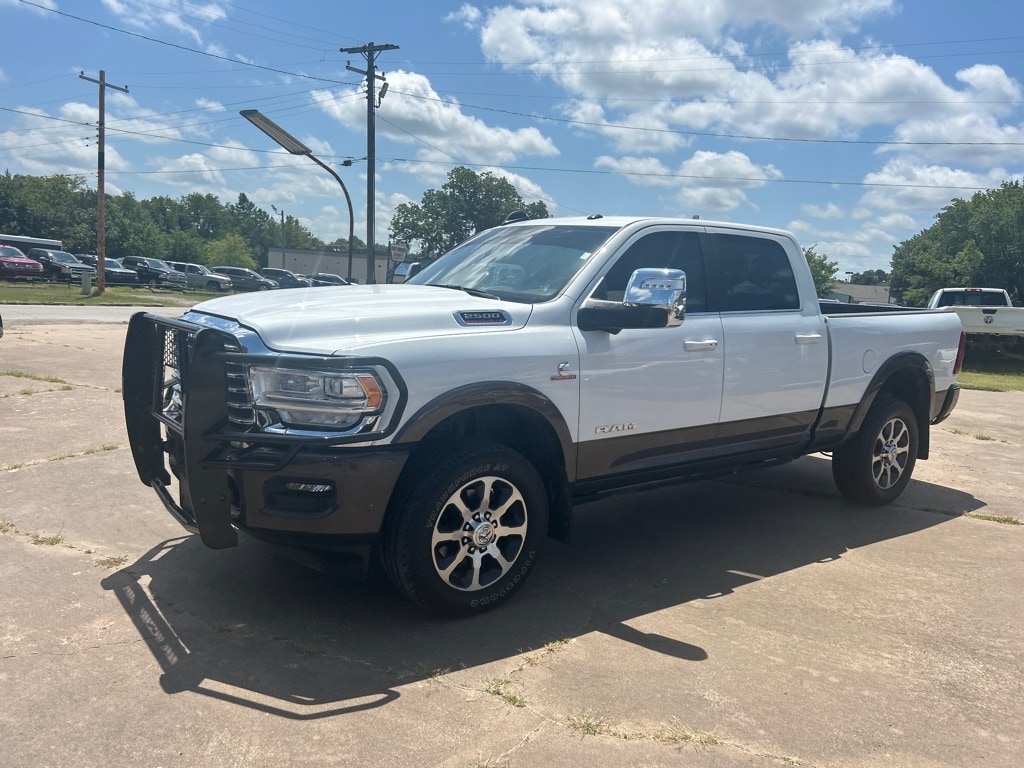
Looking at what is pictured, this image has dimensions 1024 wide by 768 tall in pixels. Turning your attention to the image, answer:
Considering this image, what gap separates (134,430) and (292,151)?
64.7 ft

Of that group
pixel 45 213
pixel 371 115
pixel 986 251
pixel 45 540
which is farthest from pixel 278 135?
pixel 45 213

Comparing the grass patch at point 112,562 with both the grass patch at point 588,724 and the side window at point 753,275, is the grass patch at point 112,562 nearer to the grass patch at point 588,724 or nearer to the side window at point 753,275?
the grass patch at point 588,724

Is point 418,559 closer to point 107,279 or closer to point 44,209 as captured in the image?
point 107,279

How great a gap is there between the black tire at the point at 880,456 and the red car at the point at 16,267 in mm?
40329

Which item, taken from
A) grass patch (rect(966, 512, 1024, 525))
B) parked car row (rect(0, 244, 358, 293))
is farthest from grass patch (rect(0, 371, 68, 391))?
parked car row (rect(0, 244, 358, 293))

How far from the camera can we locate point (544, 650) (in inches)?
144

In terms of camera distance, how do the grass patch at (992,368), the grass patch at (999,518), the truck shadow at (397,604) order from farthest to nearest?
1. the grass patch at (992,368)
2. the grass patch at (999,518)
3. the truck shadow at (397,604)

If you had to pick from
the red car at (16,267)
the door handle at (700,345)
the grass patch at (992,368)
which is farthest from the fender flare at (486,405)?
the red car at (16,267)

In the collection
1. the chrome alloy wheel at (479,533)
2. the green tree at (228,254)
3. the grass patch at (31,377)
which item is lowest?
the grass patch at (31,377)

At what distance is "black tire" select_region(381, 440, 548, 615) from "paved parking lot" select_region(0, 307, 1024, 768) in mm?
185

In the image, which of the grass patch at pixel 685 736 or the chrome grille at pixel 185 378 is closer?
the grass patch at pixel 685 736

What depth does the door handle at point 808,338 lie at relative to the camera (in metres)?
5.30

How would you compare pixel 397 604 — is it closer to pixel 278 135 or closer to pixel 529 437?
pixel 529 437

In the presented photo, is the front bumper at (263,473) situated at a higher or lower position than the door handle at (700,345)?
lower
